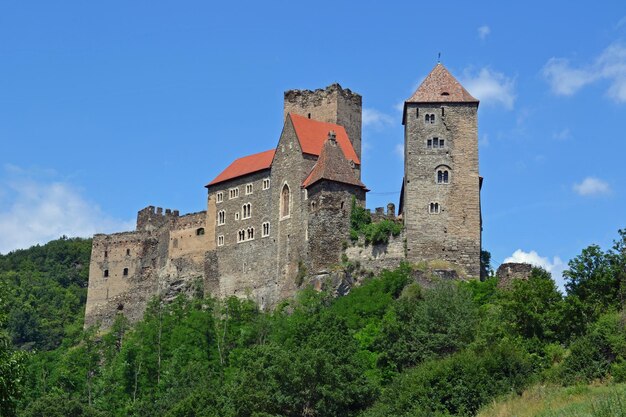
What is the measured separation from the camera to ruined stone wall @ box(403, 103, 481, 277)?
67625 millimetres

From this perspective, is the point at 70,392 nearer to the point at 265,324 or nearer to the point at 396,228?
the point at 265,324

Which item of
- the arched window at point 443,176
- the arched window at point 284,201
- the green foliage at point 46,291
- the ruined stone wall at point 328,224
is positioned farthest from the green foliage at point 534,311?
the green foliage at point 46,291

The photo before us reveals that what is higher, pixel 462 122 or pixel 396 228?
pixel 462 122

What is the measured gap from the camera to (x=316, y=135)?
76.7m

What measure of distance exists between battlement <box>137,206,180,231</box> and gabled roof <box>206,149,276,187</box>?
277 inches

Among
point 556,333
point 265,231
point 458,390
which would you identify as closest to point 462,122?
point 265,231

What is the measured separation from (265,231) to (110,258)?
1810 centimetres

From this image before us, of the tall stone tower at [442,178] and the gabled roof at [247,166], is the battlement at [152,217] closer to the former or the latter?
the gabled roof at [247,166]

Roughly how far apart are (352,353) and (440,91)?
23.2m

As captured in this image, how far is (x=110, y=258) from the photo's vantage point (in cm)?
8888

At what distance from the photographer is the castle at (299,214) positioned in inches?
2689

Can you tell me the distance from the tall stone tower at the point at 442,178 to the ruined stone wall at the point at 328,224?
390 cm

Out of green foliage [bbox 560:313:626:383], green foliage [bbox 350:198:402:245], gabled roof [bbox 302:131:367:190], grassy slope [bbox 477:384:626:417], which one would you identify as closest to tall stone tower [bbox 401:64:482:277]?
green foliage [bbox 350:198:402:245]

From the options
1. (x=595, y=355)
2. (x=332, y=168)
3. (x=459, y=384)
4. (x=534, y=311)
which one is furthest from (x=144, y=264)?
(x=595, y=355)
